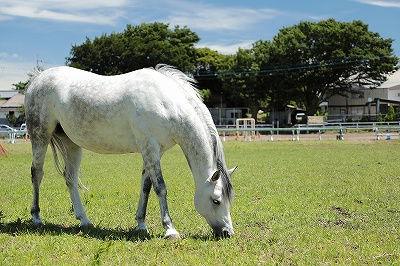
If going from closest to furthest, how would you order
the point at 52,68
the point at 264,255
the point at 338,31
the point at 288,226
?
the point at 264,255, the point at 288,226, the point at 52,68, the point at 338,31

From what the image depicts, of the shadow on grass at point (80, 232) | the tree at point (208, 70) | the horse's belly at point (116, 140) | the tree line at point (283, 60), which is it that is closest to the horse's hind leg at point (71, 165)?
the shadow on grass at point (80, 232)

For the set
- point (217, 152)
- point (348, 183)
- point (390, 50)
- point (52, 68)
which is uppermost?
point (390, 50)

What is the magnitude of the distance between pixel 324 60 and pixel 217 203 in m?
51.5

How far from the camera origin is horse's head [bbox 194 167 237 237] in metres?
6.34

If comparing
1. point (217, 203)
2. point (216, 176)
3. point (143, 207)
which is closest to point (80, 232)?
point (143, 207)

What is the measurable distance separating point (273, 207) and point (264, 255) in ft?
10.9

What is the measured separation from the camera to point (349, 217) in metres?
7.91

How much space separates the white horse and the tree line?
4935cm

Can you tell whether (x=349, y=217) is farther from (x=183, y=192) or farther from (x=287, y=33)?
(x=287, y=33)

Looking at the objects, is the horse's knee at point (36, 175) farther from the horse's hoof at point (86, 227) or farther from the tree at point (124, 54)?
the tree at point (124, 54)

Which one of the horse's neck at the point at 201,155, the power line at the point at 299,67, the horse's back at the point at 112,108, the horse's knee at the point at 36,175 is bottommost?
the horse's knee at the point at 36,175

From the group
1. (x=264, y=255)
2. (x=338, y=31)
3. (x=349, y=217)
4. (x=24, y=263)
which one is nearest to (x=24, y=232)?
(x=24, y=263)

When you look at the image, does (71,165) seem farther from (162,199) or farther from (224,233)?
(224,233)

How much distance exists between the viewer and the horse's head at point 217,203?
6.34 metres
